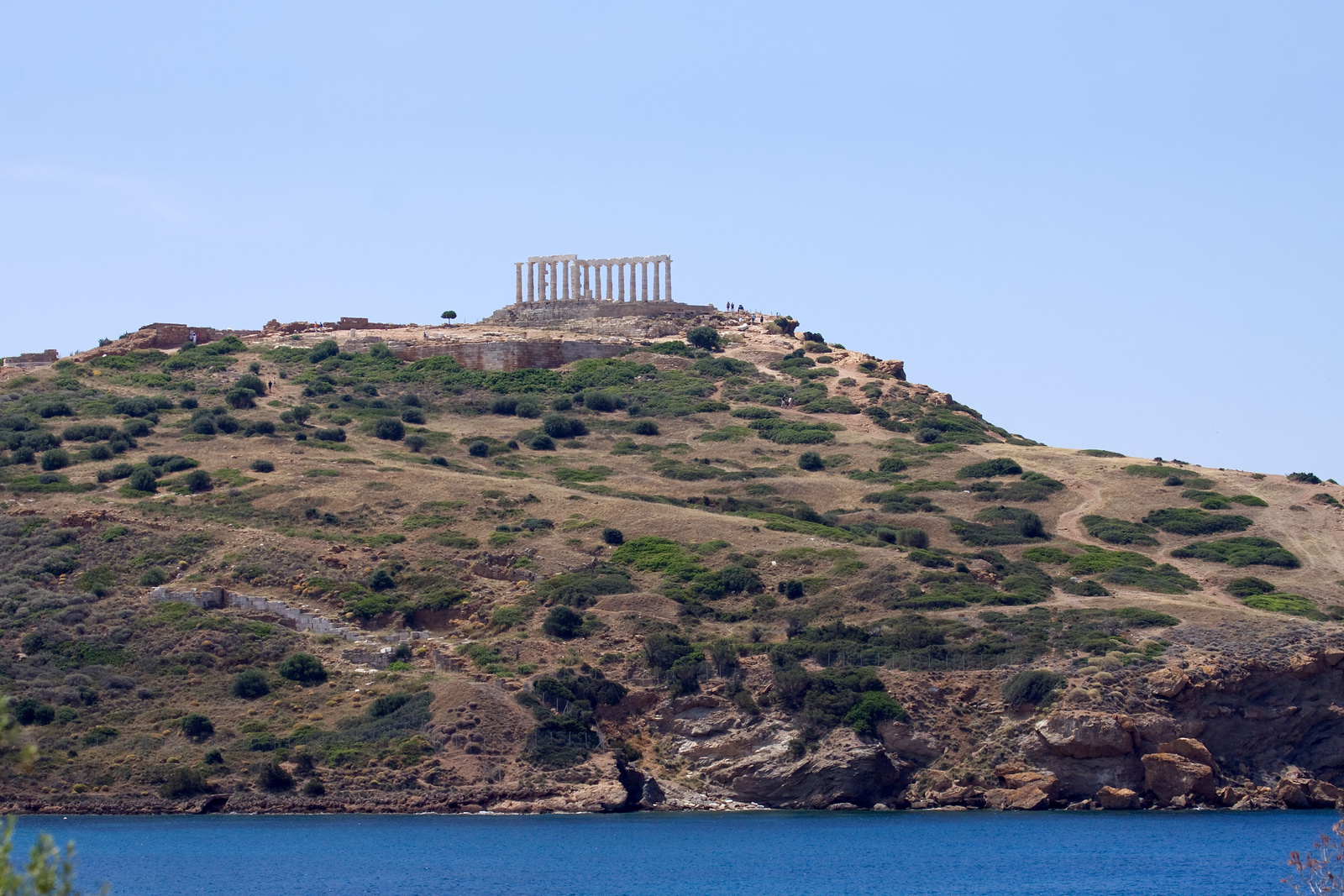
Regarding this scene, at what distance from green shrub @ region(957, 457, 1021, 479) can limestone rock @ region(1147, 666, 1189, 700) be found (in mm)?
33111

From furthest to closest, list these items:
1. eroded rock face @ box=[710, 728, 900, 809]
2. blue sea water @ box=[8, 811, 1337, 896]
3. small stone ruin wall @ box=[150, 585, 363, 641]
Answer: small stone ruin wall @ box=[150, 585, 363, 641]
eroded rock face @ box=[710, 728, 900, 809]
blue sea water @ box=[8, 811, 1337, 896]

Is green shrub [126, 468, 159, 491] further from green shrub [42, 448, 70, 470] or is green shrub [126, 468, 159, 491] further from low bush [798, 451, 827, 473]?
low bush [798, 451, 827, 473]

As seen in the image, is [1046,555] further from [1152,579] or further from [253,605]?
[253,605]

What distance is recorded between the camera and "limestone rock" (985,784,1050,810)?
162 ft

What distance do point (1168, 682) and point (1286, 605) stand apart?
13.8 m

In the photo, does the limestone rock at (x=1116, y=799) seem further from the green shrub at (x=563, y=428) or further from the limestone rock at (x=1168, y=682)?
the green shrub at (x=563, y=428)

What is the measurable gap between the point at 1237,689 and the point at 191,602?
36.8 meters

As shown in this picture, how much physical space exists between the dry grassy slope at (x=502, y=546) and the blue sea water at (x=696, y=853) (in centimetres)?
344

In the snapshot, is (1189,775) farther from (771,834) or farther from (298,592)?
(298,592)

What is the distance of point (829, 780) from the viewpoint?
164 feet

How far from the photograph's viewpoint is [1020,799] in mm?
49469

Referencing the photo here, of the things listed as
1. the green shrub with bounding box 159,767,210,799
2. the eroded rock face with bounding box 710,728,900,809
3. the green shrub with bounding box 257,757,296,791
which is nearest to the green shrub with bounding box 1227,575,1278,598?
the eroded rock face with bounding box 710,728,900,809

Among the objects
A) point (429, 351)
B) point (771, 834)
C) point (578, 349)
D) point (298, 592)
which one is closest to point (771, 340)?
point (578, 349)

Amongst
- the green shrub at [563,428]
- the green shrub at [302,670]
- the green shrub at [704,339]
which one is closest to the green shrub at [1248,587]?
the green shrub at [302,670]
